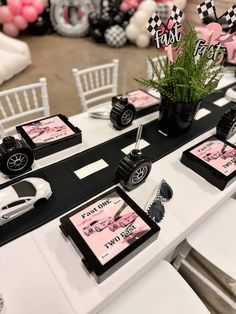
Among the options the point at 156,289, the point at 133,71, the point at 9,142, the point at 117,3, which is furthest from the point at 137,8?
the point at 156,289

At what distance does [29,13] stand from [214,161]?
4497mm

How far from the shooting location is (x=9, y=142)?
1.00 meters

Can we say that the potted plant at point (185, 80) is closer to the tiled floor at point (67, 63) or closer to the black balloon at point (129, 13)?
the tiled floor at point (67, 63)

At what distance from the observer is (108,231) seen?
0.83 metres

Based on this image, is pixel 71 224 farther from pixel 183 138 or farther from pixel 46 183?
pixel 183 138

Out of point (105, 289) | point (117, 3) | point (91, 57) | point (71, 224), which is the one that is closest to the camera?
point (105, 289)

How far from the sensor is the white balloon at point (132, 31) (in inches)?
179

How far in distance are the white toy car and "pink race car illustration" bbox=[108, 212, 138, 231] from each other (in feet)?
0.95

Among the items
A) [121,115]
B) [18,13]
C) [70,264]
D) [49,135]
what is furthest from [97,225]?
[18,13]

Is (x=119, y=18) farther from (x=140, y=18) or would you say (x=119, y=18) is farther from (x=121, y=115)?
(x=121, y=115)

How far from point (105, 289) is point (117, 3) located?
5109mm

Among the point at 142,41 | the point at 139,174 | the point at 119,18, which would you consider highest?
the point at 119,18

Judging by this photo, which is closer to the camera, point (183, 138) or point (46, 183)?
point (46, 183)

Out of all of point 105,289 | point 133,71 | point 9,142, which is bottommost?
point 133,71
